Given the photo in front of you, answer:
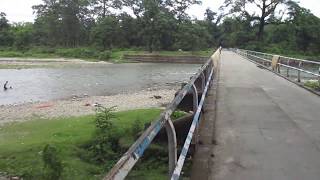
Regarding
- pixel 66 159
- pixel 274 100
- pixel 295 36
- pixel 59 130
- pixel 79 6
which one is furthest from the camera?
pixel 79 6

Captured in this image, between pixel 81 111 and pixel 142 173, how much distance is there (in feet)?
45.7

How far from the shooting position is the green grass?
31.6 feet

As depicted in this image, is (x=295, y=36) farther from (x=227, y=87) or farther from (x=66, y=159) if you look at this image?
(x=66, y=159)

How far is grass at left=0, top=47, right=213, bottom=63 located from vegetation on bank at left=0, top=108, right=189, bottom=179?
63.2m

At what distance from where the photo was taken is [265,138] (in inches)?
295

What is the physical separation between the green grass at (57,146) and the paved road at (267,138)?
1704mm

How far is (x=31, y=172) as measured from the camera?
9852mm

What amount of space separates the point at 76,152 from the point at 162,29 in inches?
2914

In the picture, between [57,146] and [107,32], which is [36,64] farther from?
[57,146]

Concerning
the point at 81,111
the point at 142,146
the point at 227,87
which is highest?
the point at 142,146

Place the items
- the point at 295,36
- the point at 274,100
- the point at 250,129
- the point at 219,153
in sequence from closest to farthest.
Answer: the point at 219,153, the point at 250,129, the point at 274,100, the point at 295,36

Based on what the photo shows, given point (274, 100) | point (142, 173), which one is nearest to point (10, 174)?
point (142, 173)

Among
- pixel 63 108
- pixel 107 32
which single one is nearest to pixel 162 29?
pixel 107 32

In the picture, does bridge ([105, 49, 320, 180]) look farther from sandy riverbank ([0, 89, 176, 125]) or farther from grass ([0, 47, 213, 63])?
grass ([0, 47, 213, 63])
